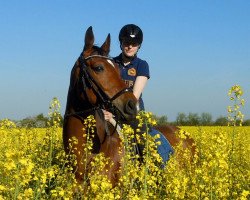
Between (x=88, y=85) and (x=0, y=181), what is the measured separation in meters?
1.95

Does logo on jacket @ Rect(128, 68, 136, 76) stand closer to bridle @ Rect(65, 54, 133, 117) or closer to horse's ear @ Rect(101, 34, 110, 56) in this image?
horse's ear @ Rect(101, 34, 110, 56)

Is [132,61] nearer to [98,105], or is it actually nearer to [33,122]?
[98,105]

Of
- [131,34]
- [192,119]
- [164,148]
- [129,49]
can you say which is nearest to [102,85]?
[129,49]

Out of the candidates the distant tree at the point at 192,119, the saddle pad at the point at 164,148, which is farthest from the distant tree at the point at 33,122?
the distant tree at the point at 192,119

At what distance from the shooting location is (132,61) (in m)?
7.09

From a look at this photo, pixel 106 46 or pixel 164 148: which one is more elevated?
pixel 106 46

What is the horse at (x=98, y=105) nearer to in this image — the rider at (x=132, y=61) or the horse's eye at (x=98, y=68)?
the horse's eye at (x=98, y=68)

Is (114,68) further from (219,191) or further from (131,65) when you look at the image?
(219,191)

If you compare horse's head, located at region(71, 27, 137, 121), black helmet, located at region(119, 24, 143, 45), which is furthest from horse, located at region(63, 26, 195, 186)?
black helmet, located at region(119, 24, 143, 45)

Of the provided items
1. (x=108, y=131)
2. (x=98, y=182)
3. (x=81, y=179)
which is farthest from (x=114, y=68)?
(x=98, y=182)

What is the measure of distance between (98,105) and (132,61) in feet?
3.68

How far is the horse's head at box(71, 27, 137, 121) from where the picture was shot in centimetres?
608

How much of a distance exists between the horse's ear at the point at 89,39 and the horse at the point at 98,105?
0.76ft

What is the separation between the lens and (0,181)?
15.9 ft
